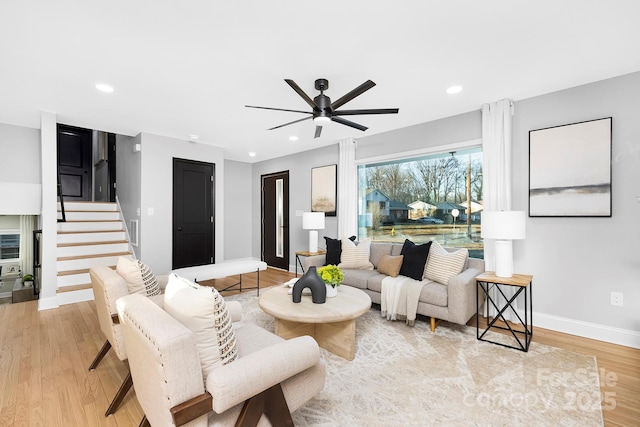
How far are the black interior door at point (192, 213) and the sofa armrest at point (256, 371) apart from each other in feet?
15.2

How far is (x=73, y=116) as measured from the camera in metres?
4.05

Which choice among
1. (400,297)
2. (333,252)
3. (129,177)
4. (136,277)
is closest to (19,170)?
(129,177)

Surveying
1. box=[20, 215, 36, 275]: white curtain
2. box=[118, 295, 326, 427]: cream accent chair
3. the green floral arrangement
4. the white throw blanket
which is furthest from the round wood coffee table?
box=[20, 215, 36, 275]: white curtain

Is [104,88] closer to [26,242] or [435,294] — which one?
[26,242]

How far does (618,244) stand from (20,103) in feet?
22.4

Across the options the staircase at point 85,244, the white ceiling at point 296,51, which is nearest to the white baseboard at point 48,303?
the staircase at point 85,244

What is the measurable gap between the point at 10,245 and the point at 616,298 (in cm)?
865

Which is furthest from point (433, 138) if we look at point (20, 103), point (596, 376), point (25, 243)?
point (25, 243)

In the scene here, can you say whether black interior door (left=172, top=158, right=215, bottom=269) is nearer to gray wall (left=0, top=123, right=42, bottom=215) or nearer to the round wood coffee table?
gray wall (left=0, top=123, right=42, bottom=215)

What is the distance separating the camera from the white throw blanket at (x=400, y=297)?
3240mm

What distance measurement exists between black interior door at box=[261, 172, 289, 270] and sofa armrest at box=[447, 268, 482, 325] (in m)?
4.00

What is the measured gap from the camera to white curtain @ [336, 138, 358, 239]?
5.10m

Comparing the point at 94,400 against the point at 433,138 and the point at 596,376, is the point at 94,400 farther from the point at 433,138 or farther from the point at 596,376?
the point at 433,138

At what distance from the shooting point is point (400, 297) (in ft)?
11.0
